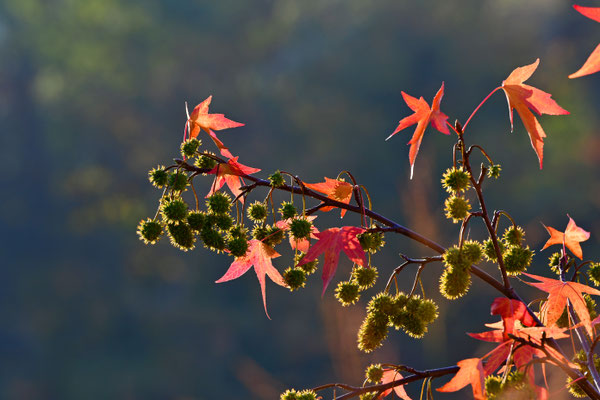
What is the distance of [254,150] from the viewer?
681 cm

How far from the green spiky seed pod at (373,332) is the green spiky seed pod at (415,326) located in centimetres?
3

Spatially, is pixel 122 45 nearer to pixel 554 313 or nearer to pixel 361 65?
pixel 361 65

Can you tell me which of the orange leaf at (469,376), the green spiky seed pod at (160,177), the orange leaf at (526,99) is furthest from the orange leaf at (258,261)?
the orange leaf at (526,99)

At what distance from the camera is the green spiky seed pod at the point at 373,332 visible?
2.11ft

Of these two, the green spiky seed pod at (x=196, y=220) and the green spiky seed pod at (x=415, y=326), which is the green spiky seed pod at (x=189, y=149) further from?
the green spiky seed pod at (x=415, y=326)

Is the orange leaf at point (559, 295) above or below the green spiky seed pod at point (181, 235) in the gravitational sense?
below

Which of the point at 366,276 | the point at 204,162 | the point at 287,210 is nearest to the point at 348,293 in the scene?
the point at 366,276

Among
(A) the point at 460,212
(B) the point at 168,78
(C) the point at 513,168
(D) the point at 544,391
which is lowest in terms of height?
(D) the point at 544,391

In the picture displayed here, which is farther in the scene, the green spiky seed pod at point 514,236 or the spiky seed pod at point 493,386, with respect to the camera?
the green spiky seed pod at point 514,236

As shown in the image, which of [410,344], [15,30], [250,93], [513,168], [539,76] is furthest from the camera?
[15,30]

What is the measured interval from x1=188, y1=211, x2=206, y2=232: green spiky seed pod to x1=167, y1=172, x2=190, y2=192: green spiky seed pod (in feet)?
0.11

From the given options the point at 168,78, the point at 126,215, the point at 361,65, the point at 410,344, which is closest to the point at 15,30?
the point at 168,78

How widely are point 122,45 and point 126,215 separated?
7.77ft

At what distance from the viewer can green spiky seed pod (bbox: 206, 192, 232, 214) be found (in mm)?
667
